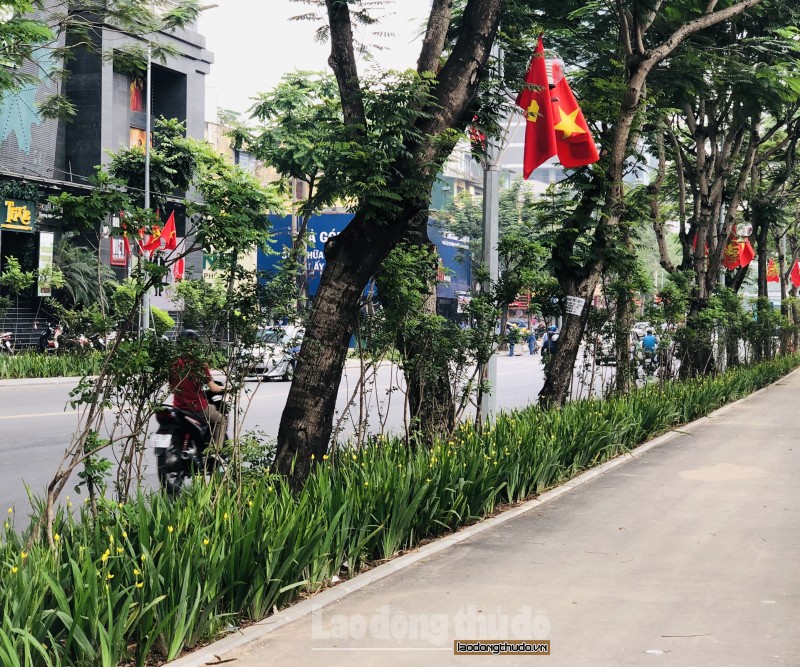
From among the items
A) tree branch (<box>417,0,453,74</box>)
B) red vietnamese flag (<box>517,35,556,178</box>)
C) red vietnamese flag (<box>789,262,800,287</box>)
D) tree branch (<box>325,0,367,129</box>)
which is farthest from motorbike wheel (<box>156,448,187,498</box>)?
red vietnamese flag (<box>789,262,800,287</box>)

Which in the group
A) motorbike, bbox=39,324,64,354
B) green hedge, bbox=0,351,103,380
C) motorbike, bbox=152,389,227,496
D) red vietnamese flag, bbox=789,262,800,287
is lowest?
motorbike, bbox=152,389,227,496

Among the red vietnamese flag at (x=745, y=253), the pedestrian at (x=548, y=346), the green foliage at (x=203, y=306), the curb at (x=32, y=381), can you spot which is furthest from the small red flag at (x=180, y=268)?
the red vietnamese flag at (x=745, y=253)

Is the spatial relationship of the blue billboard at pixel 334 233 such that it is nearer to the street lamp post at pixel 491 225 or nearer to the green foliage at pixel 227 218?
the street lamp post at pixel 491 225

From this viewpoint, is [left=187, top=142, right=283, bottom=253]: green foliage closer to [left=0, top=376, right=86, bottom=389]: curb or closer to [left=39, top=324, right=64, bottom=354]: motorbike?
[left=0, top=376, right=86, bottom=389]: curb

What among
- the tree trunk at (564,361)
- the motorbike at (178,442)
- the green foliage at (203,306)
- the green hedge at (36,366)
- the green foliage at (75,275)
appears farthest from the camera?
the green foliage at (75,275)

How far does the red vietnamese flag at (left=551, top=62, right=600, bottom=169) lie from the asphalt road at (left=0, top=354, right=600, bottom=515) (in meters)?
3.24

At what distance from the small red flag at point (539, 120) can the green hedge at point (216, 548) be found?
4.31 m

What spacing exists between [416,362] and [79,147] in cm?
3511

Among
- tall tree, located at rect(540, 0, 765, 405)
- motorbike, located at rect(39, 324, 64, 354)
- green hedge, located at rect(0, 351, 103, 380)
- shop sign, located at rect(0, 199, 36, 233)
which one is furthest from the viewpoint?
shop sign, located at rect(0, 199, 36, 233)

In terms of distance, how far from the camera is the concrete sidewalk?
5184mm

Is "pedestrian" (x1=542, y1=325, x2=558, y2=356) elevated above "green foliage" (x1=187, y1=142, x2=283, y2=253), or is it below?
below

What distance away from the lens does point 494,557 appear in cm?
724

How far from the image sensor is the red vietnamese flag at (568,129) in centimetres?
1303

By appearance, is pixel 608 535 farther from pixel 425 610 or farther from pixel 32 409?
pixel 32 409
